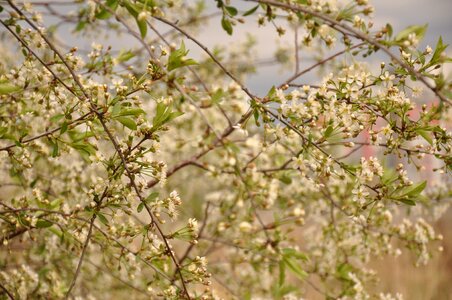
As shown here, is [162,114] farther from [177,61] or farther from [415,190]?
[415,190]

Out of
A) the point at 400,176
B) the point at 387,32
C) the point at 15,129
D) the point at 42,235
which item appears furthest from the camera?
the point at 42,235

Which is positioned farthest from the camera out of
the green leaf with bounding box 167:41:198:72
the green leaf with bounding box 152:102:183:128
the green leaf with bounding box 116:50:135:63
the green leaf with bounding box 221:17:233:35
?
the green leaf with bounding box 116:50:135:63

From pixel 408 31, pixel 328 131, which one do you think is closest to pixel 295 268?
pixel 328 131

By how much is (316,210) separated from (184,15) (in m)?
1.58

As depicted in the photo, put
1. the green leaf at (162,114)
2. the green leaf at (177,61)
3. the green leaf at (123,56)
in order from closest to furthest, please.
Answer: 1. the green leaf at (177,61)
2. the green leaf at (162,114)
3. the green leaf at (123,56)

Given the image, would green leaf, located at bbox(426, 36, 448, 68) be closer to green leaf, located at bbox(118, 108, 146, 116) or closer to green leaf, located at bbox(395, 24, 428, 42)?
green leaf, located at bbox(395, 24, 428, 42)

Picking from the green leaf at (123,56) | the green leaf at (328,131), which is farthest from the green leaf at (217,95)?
the green leaf at (123,56)

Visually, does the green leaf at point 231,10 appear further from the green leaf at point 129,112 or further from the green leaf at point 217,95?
the green leaf at point 217,95

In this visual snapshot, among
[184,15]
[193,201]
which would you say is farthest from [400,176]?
[193,201]

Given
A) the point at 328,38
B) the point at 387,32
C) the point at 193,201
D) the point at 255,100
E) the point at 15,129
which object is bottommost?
the point at 255,100

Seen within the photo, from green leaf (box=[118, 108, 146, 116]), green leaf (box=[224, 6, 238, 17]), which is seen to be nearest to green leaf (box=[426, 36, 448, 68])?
green leaf (box=[224, 6, 238, 17])

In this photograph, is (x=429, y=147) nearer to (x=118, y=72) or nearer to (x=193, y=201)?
(x=118, y=72)

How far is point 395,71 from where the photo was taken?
1.53 m

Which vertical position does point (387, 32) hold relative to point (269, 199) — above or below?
above
